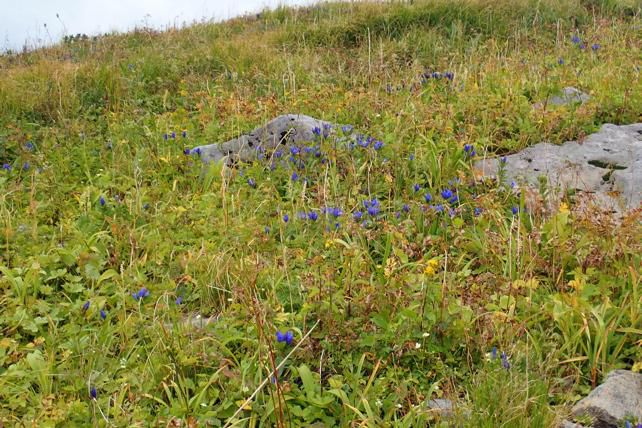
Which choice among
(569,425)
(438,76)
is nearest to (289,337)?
(569,425)

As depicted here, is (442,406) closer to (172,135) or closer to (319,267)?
(319,267)

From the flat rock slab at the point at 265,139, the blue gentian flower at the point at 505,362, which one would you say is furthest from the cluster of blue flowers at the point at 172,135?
the blue gentian flower at the point at 505,362

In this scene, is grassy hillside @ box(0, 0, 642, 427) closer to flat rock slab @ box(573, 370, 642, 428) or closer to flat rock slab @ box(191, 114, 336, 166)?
flat rock slab @ box(573, 370, 642, 428)

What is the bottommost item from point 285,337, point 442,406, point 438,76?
point 442,406

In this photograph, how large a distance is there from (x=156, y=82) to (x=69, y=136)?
2164 mm

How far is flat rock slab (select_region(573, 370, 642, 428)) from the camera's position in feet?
7.40

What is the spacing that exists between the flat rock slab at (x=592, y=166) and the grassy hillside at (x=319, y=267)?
19 centimetres

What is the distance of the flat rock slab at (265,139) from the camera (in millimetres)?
4957

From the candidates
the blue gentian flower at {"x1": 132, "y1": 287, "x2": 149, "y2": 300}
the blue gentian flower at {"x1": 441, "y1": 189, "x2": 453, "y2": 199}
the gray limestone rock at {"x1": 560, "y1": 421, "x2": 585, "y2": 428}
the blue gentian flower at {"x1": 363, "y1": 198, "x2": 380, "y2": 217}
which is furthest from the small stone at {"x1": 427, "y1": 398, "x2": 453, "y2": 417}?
the blue gentian flower at {"x1": 441, "y1": 189, "x2": 453, "y2": 199}

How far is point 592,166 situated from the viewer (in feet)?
14.4

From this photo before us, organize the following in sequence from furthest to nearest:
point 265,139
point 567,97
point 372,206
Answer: point 567,97
point 265,139
point 372,206

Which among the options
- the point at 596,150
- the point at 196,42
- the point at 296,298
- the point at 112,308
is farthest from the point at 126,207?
the point at 196,42

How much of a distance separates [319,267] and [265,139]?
2390 mm

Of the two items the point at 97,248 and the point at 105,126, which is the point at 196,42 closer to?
the point at 105,126
